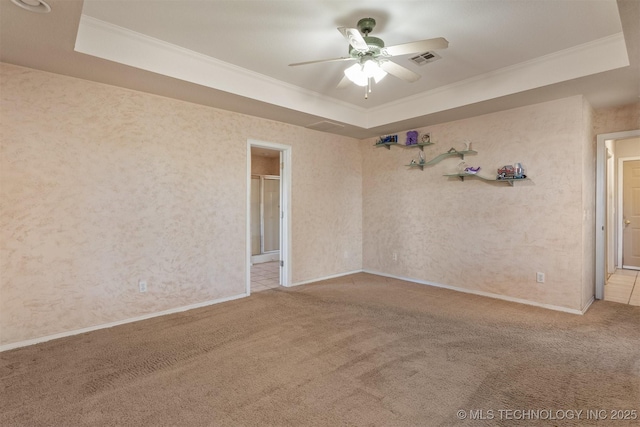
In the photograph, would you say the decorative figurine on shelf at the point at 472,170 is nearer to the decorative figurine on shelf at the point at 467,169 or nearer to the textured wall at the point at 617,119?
the decorative figurine on shelf at the point at 467,169

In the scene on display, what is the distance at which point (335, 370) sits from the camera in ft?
7.59

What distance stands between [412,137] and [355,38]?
115 inches

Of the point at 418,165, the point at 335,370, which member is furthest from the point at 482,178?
the point at 335,370

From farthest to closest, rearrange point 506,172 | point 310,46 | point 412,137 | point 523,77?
point 412,137 → point 506,172 → point 523,77 → point 310,46

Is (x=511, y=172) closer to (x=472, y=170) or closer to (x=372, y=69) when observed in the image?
(x=472, y=170)

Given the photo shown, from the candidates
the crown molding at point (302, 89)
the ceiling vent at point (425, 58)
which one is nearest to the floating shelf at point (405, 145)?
the crown molding at point (302, 89)

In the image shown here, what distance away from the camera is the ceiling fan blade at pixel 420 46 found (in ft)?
7.24

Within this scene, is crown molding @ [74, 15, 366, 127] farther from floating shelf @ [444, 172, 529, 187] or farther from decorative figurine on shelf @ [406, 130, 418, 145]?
floating shelf @ [444, 172, 529, 187]

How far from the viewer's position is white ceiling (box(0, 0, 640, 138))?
230 cm

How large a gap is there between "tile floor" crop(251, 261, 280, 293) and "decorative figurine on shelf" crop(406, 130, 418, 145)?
10.1ft

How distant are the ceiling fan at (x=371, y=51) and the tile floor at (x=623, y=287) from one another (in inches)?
159

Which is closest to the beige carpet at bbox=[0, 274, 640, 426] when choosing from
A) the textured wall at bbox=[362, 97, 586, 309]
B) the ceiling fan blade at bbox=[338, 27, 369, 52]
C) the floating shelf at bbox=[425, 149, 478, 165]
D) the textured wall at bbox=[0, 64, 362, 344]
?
the textured wall at bbox=[0, 64, 362, 344]

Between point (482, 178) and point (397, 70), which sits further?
point (482, 178)

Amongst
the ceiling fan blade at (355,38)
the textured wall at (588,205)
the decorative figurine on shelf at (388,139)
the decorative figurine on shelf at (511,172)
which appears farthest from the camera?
the decorative figurine on shelf at (388,139)
